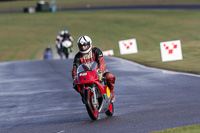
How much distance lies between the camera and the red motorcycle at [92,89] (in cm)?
854

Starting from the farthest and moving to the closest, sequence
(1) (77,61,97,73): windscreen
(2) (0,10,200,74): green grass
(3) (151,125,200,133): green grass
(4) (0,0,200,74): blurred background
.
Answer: (2) (0,10,200,74): green grass → (4) (0,0,200,74): blurred background → (1) (77,61,97,73): windscreen → (3) (151,125,200,133): green grass

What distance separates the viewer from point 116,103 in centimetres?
1168

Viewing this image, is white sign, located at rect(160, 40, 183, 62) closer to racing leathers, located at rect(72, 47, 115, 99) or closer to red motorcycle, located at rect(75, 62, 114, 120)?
racing leathers, located at rect(72, 47, 115, 99)

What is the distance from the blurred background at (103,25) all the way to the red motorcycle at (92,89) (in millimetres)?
16781

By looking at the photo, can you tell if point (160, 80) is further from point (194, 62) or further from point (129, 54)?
point (129, 54)

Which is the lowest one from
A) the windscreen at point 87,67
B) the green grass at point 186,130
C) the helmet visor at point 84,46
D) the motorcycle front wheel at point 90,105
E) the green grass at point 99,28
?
the green grass at point 99,28

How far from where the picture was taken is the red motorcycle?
854 cm

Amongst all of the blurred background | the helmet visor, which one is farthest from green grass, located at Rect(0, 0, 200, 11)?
the helmet visor

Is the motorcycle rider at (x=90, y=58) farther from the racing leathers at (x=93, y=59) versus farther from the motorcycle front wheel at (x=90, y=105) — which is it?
the motorcycle front wheel at (x=90, y=105)

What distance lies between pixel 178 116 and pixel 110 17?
5426 centimetres

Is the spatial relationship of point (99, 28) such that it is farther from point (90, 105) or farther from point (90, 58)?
point (90, 105)

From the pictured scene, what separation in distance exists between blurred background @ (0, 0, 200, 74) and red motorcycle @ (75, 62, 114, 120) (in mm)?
16781

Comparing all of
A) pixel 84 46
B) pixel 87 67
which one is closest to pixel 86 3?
pixel 84 46

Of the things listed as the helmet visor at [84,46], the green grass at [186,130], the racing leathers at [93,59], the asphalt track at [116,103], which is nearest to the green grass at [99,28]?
the asphalt track at [116,103]
